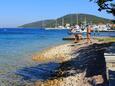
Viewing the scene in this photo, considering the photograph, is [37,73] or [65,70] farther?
[37,73]

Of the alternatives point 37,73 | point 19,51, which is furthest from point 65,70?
point 19,51

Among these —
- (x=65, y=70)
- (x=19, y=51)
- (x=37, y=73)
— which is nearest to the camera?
(x=65, y=70)

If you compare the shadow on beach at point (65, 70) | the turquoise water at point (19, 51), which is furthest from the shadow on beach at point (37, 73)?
the turquoise water at point (19, 51)

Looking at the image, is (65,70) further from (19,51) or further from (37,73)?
(19,51)

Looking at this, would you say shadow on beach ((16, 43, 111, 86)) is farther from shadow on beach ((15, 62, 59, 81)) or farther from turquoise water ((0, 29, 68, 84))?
turquoise water ((0, 29, 68, 84))

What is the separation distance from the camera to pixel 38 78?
20672 millimetres

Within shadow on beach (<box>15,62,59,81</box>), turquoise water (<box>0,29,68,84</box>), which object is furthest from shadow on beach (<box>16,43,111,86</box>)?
turquoise water (<box>0,29,68,84</box>)

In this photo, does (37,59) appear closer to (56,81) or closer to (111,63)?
(56,81)

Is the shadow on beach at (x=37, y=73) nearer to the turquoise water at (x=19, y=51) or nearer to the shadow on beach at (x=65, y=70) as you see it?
the shadow on beach at (x=65, y=70)

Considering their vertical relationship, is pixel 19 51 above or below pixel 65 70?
below

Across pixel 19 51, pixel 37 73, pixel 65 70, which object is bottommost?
pixel 19 51

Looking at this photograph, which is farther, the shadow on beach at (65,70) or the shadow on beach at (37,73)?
the shadow on beach at (37,73)

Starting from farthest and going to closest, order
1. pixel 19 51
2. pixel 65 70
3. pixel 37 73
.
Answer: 1. pixel 19 51
2. pixel 37 73
3. pixel 65 70

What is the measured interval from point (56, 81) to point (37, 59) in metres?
13.8
